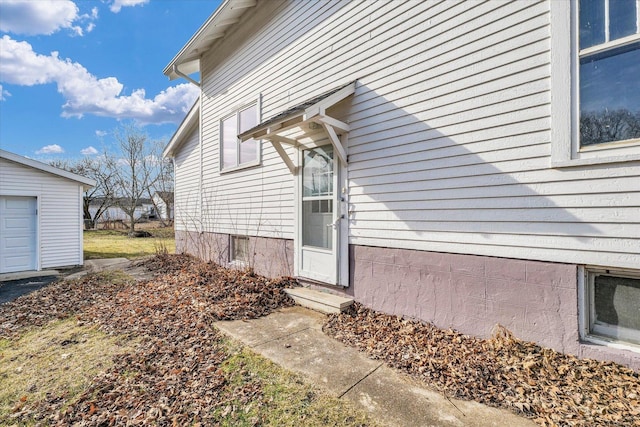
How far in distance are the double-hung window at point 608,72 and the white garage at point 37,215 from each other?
1201 centimetres

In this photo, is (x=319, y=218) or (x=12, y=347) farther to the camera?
(x=319, y=218)

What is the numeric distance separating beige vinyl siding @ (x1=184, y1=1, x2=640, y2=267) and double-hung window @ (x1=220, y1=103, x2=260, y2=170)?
1.47 m

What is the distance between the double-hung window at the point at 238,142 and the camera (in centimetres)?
645

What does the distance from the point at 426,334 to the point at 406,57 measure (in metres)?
3.42

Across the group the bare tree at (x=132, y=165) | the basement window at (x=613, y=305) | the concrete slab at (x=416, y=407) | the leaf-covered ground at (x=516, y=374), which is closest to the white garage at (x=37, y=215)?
the leaf-covered ground at (x=516, y=374)

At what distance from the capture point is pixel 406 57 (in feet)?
12.1

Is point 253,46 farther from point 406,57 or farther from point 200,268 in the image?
point 200,268

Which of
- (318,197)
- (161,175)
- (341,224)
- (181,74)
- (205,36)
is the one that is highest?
(205,36)

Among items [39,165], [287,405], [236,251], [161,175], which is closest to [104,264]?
[39,165]

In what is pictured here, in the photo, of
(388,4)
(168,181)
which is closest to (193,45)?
(388,4)

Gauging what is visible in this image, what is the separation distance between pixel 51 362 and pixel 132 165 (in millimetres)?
23921

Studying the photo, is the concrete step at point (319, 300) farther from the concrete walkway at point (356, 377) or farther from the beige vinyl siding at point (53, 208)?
the beige vinyl siding at point (53, 208)

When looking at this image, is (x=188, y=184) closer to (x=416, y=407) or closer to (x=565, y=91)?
(x=416, y=407)

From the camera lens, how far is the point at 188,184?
9.59 metres
